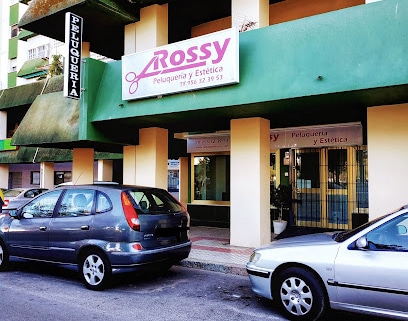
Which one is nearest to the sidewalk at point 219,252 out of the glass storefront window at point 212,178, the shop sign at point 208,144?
the glass storefront window at point 212,178

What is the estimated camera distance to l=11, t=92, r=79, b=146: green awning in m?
10.8

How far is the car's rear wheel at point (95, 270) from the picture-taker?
5.91 metres

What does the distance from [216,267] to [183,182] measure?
26.9 feet

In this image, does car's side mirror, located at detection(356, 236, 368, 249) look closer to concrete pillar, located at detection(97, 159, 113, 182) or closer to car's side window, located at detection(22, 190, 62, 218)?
car's side window, located at detection(22, 190, 62, 218)

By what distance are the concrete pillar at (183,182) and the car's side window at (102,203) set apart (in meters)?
8.97

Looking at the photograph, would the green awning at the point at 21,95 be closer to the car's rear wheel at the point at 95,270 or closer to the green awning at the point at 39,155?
the green awning at the point at 39,155

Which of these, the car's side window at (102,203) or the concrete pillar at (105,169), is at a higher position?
the concrete pillar at (105,169)

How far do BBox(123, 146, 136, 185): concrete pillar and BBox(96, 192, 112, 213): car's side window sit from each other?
497 cm

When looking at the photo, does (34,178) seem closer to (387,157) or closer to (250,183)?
(250,183)

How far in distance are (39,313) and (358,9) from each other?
7.17 metres

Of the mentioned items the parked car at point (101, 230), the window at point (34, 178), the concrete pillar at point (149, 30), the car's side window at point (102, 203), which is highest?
the concrete pillar at point (149, 30)

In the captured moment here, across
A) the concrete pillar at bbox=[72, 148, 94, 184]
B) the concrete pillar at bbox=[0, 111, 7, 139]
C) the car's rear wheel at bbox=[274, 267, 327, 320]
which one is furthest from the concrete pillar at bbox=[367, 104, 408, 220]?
the concrete pillar at bbox=[0, 111, 7, 139]

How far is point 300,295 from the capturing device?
468 cm

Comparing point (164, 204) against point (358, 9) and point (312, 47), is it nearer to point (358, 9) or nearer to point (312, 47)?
point (312, 47)
